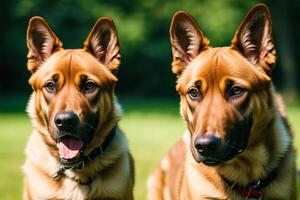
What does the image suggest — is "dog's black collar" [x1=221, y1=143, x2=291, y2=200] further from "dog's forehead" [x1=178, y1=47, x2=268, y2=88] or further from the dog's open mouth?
the dog's open mouth

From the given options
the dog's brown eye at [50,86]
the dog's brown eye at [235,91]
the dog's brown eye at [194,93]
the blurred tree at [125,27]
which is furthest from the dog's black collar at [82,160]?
the blurred tree at [125,27]

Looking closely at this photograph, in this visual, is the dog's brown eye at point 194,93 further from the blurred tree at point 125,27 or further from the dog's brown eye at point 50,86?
the blurred tree at point 125,27

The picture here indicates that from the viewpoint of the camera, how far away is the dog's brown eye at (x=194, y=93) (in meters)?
5.12

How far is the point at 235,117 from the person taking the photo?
485cm

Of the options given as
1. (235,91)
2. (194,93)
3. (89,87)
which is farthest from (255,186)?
(89,87)

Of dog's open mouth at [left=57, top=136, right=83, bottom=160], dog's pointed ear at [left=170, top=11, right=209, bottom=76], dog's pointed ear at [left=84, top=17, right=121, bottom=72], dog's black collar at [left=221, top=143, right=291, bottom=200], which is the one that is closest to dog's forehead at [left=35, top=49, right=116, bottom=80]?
dog's pointed ear at [left=84, top=17, right=121, bottom=72]

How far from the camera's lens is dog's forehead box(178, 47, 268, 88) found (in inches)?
199

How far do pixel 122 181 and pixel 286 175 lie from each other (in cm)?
154

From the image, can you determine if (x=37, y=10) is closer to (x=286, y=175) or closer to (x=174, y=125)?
(x=174, y=125)

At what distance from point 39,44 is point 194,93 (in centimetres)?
192

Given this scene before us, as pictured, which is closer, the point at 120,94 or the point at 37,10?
the point at 37,10

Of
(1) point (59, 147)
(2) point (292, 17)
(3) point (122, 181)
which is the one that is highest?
(1) point (59, 147)

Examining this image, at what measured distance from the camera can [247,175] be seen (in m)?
5.22

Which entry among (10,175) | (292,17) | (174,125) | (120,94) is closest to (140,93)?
(120,94)
